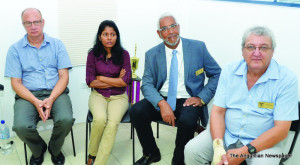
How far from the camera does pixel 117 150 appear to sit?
2.73 metres

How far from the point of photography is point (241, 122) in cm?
176

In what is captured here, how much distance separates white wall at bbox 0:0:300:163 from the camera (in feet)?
6.81

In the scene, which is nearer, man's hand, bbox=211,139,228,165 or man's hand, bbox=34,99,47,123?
man's hand, bbox=211,139,228,165

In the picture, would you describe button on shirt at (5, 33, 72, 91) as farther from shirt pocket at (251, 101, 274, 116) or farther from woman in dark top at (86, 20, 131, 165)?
shirt pocket at (251, 101, 274, 116)

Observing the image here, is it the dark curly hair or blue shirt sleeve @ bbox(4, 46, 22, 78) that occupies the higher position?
the dark curly hair

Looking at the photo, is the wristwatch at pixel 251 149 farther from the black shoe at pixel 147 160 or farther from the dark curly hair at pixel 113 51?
the dark curly hair at pixel 113 51

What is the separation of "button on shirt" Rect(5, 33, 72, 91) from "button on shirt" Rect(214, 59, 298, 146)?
1.67 m

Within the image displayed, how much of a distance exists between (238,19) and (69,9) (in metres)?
1.86

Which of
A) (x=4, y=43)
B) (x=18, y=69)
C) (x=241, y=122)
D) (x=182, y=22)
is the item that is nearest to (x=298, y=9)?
(x=241, y=122)

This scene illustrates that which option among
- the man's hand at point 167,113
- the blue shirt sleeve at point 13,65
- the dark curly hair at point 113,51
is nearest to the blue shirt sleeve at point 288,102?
the man's hand at point 167,113

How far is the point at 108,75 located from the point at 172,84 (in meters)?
0.69

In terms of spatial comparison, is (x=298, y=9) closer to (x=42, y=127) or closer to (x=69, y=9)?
(x=69, y=9)

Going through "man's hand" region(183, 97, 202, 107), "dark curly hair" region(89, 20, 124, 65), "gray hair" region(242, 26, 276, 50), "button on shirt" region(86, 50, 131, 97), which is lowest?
"man's hand" region(183, 97, 202, 107)

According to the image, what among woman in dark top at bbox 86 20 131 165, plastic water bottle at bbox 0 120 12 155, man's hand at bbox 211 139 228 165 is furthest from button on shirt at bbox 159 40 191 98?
plastic water bottle at bbox 0 120 12 155
